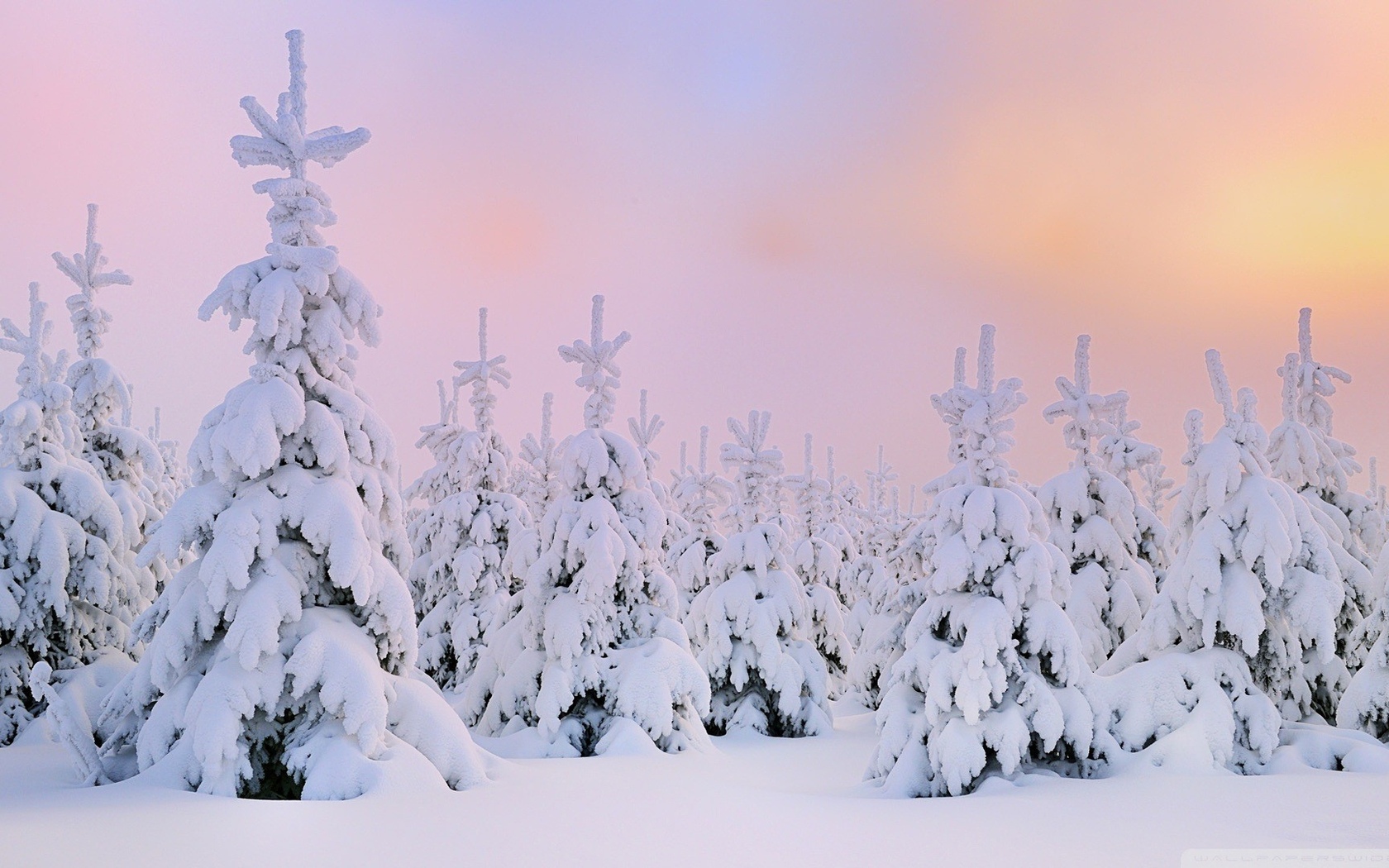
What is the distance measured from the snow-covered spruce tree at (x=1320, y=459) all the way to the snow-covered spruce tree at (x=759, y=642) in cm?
1159

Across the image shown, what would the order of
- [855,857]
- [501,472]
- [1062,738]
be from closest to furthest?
[855,857] → [1062,738] → [501,472]

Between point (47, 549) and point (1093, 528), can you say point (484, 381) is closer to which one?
point (47, 549)

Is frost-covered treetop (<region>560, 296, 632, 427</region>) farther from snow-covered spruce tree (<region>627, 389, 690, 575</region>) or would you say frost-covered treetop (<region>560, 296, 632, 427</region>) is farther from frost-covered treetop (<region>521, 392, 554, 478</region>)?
frost-covered treetop (<region>521, 392, 554, 478</region>)

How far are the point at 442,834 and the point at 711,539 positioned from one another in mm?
19071

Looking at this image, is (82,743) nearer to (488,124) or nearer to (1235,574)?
(1235,574)

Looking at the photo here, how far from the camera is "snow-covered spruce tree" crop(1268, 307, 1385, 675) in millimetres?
21109

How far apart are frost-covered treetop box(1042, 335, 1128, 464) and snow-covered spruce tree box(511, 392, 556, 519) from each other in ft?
46.0

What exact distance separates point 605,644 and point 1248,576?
36.1ft

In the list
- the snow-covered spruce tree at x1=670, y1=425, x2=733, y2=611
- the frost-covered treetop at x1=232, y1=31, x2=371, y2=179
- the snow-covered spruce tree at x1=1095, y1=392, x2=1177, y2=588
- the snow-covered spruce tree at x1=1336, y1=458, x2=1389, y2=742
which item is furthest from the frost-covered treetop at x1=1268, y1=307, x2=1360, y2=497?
the frost-covered treetop at x1=232, y1=31, x2=371, y2=179

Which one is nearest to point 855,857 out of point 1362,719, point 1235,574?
point 1235,574

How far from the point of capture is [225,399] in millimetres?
11469

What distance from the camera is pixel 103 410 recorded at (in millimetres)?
19531

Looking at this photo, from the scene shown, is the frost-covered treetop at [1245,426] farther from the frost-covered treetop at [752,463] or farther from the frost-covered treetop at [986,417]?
the frost-covered treetop at [752,463]

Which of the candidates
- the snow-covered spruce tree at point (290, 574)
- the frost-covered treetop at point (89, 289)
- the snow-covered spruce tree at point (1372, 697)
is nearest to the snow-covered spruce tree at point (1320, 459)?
the snow-covered spruce tree at point (1372, 697)
